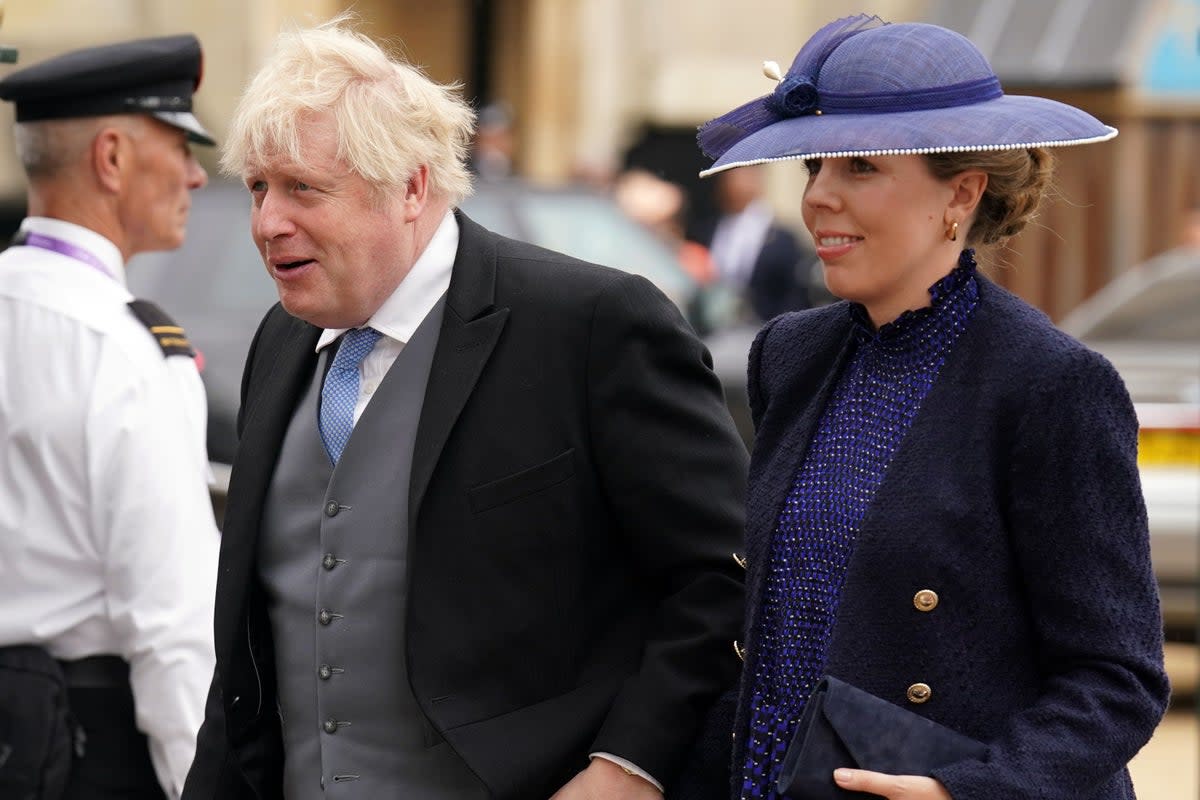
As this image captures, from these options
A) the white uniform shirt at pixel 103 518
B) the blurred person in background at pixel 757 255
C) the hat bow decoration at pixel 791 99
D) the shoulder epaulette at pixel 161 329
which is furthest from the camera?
the blurred person in background at pixel 757 255

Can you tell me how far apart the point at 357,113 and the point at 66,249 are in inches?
41.4

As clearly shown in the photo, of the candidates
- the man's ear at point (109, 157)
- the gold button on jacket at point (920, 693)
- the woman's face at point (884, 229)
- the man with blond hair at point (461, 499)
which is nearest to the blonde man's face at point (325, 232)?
the man with blond hair at point (461, 499)

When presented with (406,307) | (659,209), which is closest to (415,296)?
(406,307)

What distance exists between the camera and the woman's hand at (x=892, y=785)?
2512 mm

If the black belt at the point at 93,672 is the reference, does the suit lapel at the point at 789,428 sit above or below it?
above

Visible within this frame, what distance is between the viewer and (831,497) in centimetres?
274

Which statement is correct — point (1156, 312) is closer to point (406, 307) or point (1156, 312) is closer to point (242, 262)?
point (242, 262)

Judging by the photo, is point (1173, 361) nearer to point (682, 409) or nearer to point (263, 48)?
point (682, 409)

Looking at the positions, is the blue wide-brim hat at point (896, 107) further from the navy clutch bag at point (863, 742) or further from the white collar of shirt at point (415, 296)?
the navy clutch bag at point (863, 742)

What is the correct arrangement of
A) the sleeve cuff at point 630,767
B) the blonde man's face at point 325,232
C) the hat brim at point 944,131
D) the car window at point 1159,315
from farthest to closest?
the car window at point 1159,315 → the blonde man's face at point 325,232 → the sleeve cuff at point 630,767 → the hat brim at point 944,131

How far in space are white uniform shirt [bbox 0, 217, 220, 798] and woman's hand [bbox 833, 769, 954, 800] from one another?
5.25 ft

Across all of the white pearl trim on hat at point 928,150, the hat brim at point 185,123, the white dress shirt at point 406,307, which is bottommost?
the white dress shirt at point 406,307

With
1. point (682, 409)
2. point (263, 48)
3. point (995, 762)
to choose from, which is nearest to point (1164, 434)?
point (682, 409)

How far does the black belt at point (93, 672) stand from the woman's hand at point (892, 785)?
1742 millimetres
